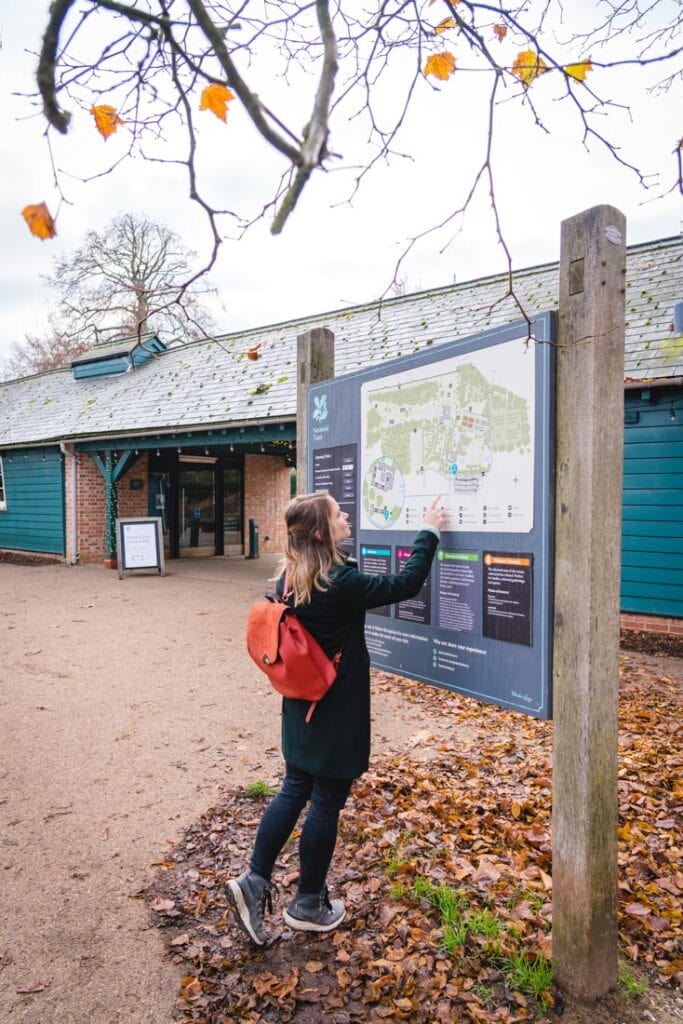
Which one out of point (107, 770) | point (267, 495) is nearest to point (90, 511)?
point (267, 495)

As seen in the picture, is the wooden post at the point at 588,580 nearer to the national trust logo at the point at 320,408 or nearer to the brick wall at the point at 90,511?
the national trust logo at the point at 320,408

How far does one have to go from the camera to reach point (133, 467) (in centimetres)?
1677

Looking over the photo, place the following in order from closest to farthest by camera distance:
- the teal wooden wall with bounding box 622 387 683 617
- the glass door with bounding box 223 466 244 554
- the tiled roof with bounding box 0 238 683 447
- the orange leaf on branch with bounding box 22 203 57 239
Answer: the orange leaf on branch with bounding box 22 203 57 239 → the teal wooden wall with bounding box 622 387 683 617 → the tiled roof with bounding box 0 238 683 447 → the glass door with bounding box 223 466 244 554

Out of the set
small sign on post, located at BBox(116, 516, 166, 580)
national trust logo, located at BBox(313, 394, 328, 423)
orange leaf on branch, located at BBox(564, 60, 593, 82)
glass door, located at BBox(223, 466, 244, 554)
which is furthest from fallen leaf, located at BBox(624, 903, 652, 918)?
glass door, located at BBox(223, 466, 244, 554)


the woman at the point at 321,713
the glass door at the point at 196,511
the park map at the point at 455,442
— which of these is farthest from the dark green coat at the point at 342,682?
the glass door at the point at 196,511

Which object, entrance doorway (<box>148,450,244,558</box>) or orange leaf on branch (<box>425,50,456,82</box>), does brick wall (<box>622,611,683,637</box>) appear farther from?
entrance doorway (<box>148,450,244,558</box>)

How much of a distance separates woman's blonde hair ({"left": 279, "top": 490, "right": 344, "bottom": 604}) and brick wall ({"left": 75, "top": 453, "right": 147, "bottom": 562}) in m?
14.8

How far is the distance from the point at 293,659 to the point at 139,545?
12.0 m

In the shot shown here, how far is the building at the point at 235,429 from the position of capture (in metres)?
8.34

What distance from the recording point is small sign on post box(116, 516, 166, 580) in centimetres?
1355

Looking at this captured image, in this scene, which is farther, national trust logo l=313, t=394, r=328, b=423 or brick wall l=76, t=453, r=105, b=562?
brick wall l=76, t=453, r=105, b=562

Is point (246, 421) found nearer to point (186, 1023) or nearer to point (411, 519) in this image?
point (411, 519)

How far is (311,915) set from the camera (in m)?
2.79

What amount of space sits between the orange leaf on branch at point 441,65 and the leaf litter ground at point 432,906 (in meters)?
3.65
